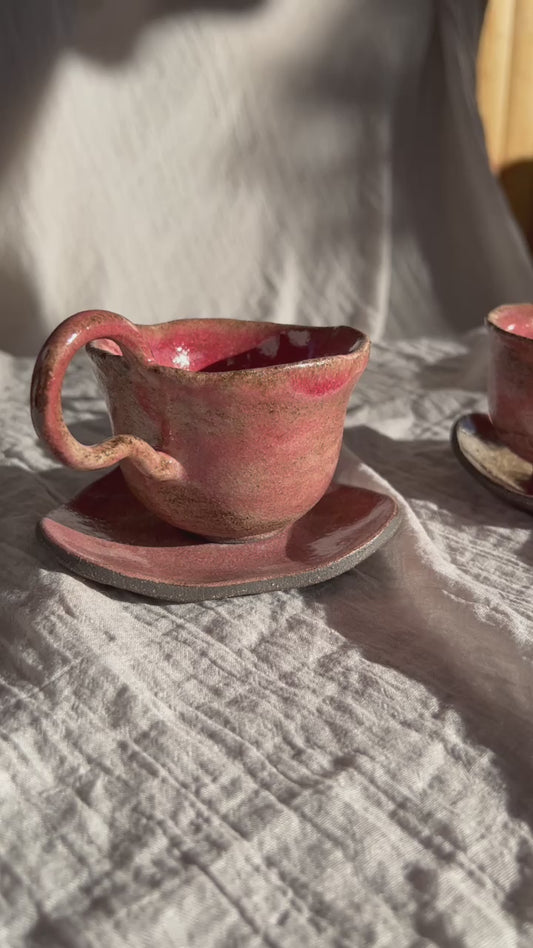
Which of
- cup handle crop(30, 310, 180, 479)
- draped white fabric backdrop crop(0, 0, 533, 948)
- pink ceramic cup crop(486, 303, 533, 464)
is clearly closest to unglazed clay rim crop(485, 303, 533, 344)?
pink ceramic cup crop(486, 303, 533, 464)

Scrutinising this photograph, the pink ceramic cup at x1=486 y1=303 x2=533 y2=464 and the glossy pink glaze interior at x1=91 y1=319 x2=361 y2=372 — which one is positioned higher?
the glossy pink glaze interior at x1=91 y1=319 x2=361 y2=372

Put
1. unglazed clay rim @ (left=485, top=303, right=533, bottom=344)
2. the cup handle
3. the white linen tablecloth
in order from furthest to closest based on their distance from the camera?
unglazed clay rim @ (left=485, top=303, right=533, bottom=344), the cup handle, the white linen tablecloth

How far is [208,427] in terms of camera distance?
1.38 feet

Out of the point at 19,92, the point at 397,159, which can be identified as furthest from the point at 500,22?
the point at 19,92

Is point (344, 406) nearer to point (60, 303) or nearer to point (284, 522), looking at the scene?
point (284, 522)

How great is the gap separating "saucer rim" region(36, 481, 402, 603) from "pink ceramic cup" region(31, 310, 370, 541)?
0.04m

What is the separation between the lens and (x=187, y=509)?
1.47 feet

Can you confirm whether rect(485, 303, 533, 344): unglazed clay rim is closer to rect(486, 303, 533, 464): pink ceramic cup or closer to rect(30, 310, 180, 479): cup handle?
rect(486, 303, 533, 464): pink ceramic cup

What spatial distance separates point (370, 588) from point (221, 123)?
632 millimetres

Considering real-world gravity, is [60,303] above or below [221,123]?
below

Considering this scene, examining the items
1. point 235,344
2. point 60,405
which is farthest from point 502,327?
point 60,405

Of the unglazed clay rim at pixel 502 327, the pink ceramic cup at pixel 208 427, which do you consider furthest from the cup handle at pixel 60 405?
the unglazed clay rim at pixel 502 327

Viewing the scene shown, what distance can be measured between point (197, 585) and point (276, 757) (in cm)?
10

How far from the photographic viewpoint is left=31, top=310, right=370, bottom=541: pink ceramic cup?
1.33 feet
